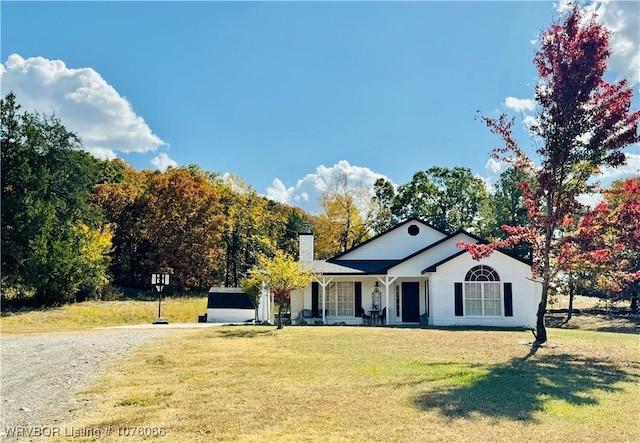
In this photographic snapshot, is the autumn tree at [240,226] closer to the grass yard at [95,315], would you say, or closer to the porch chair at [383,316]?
the grass yard at [95,315]

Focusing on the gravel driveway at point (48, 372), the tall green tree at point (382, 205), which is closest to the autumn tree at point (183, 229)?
the tall green tree at point (382, 205)

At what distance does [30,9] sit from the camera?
13695 mm

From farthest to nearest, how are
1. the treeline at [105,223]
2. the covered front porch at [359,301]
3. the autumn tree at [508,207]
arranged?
the autumn tree at [508,207] < the treeline at [105,223] < the covered front porch at [359,301]

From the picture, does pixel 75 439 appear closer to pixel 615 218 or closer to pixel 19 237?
pixel 615 218

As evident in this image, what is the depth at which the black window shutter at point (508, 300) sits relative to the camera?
2083cm

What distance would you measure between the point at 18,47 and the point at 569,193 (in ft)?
81.9

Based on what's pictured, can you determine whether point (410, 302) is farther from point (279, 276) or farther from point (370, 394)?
point (370, 394)

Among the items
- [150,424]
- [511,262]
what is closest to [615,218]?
[511,262]

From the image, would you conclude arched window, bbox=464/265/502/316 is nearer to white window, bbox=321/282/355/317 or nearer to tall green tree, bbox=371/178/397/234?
white window, bbox=321/282/355/317

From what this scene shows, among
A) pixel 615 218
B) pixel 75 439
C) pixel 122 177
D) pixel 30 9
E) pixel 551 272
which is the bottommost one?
pixel 75 439

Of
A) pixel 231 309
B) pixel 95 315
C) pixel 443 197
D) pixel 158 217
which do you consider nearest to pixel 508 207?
pixel 443 197

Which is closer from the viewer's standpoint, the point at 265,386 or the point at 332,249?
the point at 265,386

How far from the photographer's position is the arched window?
21.1 m

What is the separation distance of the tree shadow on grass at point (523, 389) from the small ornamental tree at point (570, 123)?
4.07 m
